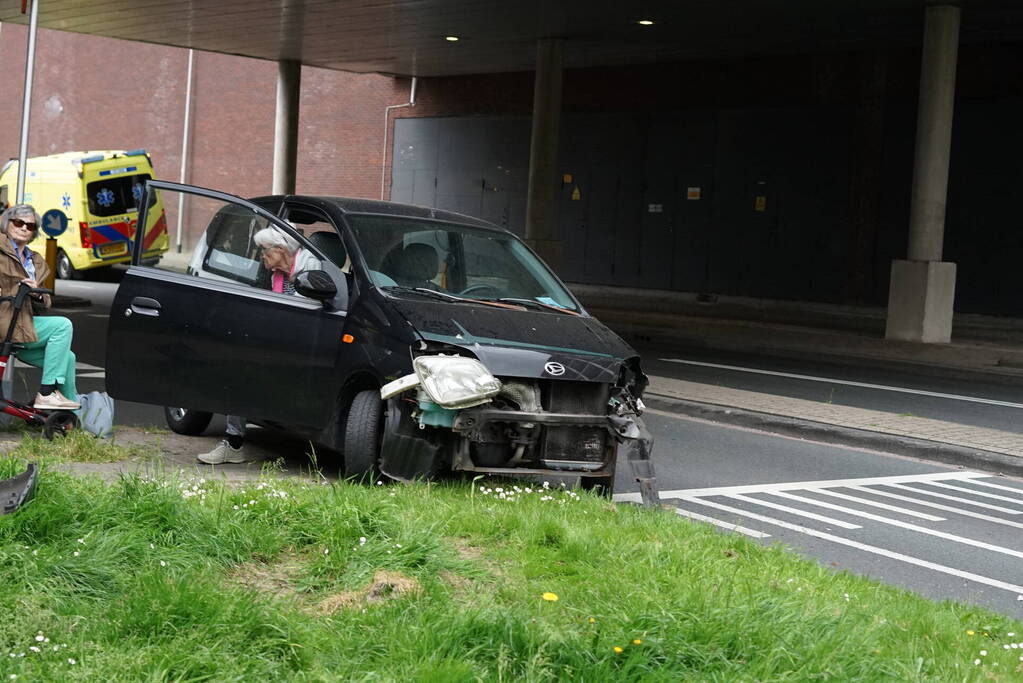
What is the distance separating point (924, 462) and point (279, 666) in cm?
781

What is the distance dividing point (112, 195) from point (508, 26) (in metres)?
11.1

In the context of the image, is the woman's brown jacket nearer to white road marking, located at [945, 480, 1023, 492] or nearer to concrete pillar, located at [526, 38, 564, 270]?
white road marking, located at [945, 480, 1023, 492]

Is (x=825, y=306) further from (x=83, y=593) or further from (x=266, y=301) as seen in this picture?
(x=83, y=593)

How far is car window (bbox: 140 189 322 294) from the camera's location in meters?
8.59

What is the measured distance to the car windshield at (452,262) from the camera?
8.48 m

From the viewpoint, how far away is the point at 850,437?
456 inches

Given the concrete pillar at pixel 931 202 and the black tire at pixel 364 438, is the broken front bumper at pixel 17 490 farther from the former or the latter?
the concrete pillar at pixel 931 202

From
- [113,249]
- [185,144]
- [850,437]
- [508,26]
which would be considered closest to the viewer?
[850,437]

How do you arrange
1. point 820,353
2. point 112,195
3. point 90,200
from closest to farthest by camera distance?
point 820,353 → point 90,200 → point 112,195

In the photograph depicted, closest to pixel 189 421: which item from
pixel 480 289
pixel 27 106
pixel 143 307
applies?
pixel 143 307

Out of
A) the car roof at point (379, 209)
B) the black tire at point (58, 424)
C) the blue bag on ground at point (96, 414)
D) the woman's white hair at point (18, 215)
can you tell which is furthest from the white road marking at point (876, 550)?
the woman's white hair at point (18, 215)

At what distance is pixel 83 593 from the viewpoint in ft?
15.5

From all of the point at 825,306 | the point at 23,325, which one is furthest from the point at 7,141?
the point at 23,325

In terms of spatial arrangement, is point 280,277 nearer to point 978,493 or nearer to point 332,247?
point 332,247
